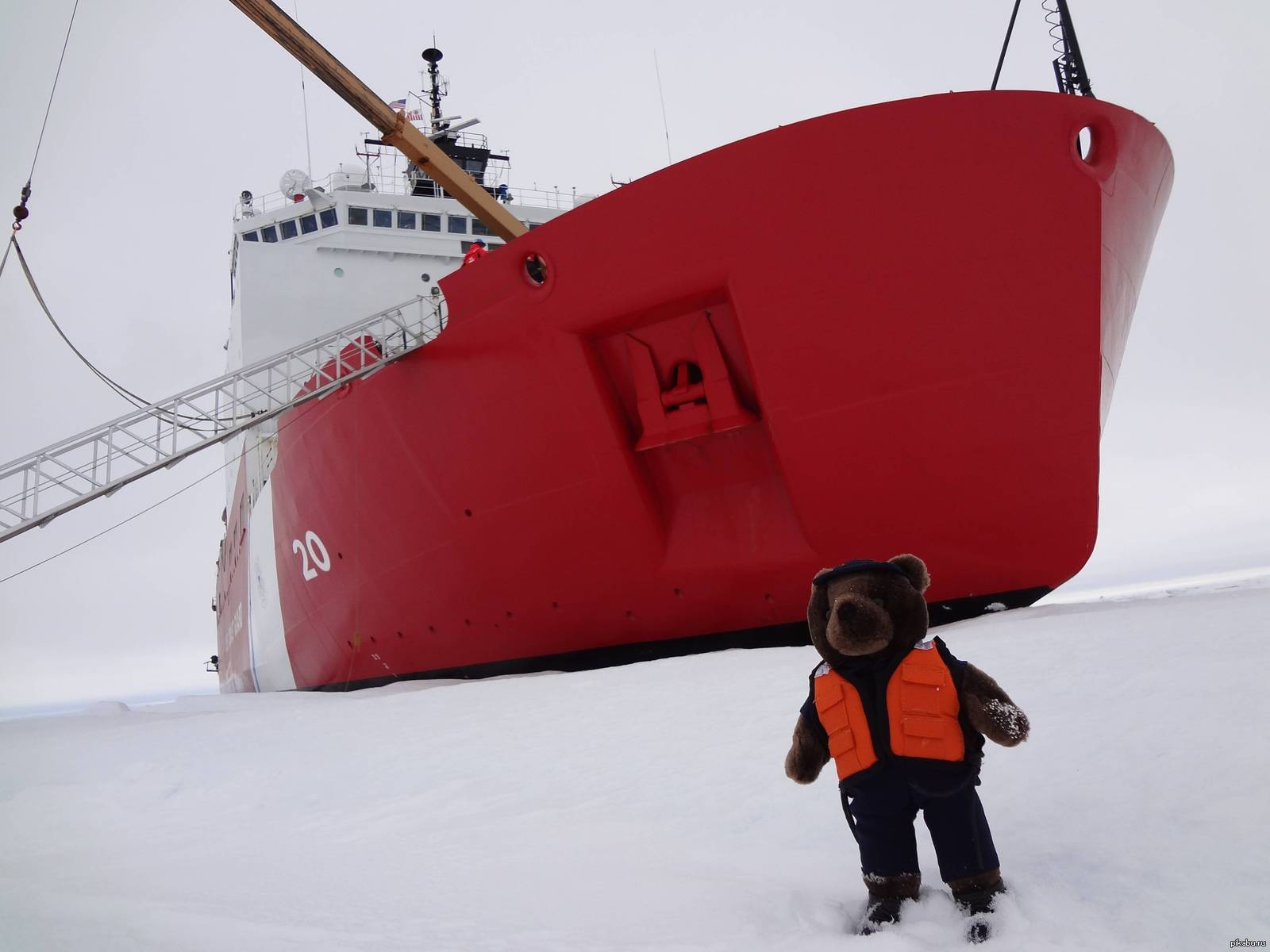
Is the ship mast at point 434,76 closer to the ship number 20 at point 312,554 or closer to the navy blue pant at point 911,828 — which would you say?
the ship number 20 at point 312,554

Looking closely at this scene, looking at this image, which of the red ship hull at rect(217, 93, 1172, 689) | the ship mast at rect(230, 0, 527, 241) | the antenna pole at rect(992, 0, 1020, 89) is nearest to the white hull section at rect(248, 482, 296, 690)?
the ship mast at rect(230, 0, 527, 241)

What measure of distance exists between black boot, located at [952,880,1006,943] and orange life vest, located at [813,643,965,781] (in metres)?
0.30

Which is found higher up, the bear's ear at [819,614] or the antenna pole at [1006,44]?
the antenna pole at [1006,44]

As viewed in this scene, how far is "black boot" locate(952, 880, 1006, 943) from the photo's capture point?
1942mm

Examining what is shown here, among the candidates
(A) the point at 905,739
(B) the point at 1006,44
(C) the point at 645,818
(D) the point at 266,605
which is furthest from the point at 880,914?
(D) the point at 266,605

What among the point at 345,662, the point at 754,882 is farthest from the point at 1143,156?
the point at 345,662

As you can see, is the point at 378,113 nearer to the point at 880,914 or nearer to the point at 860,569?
the point at 860,569

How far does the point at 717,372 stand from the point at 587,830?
332 centimetres

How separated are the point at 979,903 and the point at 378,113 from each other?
27.9 feet

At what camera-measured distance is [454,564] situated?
23.3 feet

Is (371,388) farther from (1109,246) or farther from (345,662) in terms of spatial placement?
(1109,246)

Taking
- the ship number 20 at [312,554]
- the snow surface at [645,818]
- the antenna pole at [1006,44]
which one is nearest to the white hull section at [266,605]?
the ship number 20 at [312,554]

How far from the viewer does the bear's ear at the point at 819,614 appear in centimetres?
220

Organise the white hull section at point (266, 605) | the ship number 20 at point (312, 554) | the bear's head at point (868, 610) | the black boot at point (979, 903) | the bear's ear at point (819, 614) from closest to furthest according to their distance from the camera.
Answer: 1. the black boot at point (979, 903)
2. the bear's head at point (868, 610)
3. the bear's ear at point (819, 614)
4. the ship number 20 at point (312, 554)
5. the white hull section at point (266, 605)
